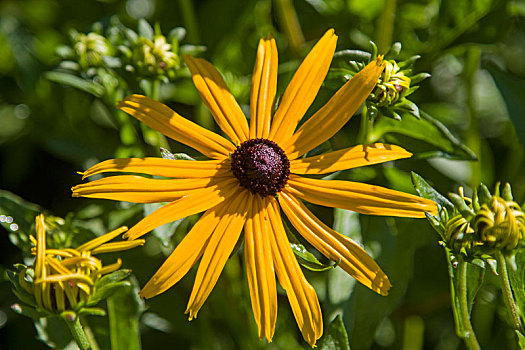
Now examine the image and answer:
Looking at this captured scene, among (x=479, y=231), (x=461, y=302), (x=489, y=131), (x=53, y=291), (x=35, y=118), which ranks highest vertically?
(x=489, y=131)

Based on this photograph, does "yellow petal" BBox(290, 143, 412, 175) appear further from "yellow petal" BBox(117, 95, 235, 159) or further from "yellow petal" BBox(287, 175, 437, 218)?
"yellow petal" BBox(117, 95, 235, 159)

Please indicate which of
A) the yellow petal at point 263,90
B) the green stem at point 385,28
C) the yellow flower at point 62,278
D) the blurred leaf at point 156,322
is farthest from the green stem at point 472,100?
the yellow flower at point 62,278

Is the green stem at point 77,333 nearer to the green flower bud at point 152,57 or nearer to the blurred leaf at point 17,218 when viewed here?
the blurred leaf at point 17,218

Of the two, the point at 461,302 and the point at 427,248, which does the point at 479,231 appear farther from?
the point at 427,248

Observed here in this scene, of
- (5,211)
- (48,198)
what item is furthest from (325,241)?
(48,198)

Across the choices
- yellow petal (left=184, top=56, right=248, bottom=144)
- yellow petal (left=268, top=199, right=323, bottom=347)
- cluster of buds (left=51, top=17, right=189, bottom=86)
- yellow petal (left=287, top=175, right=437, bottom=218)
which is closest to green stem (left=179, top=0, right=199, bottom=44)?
cluster of buds (left=51, top=17, right=189, bottom=86)

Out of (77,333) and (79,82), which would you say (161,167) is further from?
(79,82)
